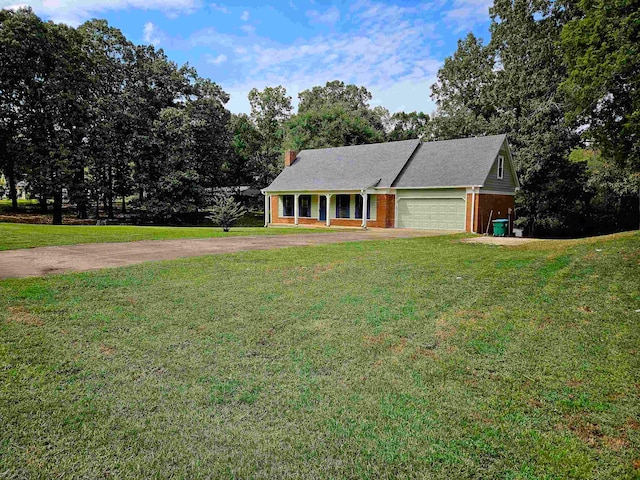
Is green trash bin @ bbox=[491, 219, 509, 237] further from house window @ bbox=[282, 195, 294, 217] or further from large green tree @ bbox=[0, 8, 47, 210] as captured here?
large green tree @ bbox=[0, 8, 47, 210]

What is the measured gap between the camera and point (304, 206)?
27031 millimetres

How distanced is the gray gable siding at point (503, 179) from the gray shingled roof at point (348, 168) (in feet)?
16.3

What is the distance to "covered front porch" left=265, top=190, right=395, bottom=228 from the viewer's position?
920 inches

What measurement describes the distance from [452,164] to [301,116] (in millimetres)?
16942

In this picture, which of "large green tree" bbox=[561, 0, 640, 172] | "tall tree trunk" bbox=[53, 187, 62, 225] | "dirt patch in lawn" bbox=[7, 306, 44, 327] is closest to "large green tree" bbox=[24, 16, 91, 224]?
"tall tree trunk" bbox=[53, 187, 62, 225]

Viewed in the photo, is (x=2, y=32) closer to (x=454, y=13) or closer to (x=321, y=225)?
(x=321, y=225)

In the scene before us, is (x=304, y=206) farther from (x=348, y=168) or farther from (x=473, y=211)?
(x=473, y=211)

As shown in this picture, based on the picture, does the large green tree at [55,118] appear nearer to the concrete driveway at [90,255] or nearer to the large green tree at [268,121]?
the large green tree at [268,121]

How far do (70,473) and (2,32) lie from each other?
1344 inches

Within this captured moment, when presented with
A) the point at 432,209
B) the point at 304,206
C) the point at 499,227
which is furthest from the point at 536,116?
the point at 304,206

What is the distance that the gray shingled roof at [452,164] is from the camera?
21109 millimetres

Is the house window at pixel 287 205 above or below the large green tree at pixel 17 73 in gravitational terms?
below

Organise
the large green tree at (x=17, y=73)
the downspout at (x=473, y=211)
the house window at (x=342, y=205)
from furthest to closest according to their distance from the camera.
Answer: the large green tree at (x=17, y=73)
the house window at (x=342, y=205)
the downspout at (x=473, y=211)

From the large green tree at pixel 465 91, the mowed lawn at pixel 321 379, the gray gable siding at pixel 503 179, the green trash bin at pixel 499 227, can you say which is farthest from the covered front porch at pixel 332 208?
the mowed lawn at pixel 321 379
